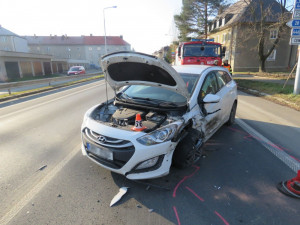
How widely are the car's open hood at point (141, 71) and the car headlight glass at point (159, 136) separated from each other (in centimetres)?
83

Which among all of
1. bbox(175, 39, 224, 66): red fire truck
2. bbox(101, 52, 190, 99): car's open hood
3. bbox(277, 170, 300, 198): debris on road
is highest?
bbox(175, 39, 224, 66): red fire truck

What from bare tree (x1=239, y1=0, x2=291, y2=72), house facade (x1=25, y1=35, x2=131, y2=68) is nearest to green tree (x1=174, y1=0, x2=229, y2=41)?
bare tree (x1=239, y1=0, x2=291, y2=72)

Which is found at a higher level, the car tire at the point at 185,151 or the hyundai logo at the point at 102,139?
the hyundai logo at the point at 102,139

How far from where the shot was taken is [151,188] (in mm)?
2854

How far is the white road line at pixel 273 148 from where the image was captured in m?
3.44

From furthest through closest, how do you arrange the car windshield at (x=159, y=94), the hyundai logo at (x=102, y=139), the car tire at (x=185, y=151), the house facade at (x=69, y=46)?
1. the house facade at (x=69, y=46)
2. the car windshield at (x=159, y=94)
3. the car tire at (x=185, y=151)
4. the hyundai logo at (x=102, y=139)

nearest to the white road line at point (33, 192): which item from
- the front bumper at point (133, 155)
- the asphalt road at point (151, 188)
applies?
the asphalt road at point (151, 188)

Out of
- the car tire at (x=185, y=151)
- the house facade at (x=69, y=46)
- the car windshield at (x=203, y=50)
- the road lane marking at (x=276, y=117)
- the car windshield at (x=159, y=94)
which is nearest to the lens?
the car tire at (x=185, y=151)

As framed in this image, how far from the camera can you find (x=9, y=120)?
639 centimetres

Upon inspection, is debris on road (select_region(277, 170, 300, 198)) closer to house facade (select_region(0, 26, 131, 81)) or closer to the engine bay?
the engine bay

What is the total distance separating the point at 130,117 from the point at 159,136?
722 mm

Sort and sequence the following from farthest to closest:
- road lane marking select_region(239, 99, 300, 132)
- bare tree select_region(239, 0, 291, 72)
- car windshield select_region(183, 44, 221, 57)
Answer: bare tree select_region(239, 0, 291, 72), car windshield select_region(183, 44, 221, 57), road lane marking select_region(239, 99, 300, 132)

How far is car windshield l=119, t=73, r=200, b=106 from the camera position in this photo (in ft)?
12.0

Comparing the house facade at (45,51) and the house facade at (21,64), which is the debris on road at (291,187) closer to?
the house facade at (45,51)
